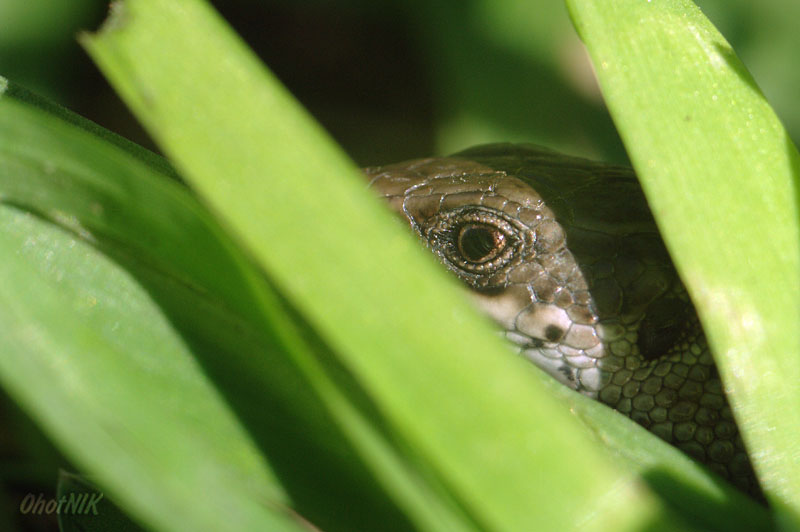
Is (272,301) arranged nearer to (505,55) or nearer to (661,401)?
(661,401)

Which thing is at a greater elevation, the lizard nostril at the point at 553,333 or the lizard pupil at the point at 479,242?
the lizard pupil at the point at 479,242

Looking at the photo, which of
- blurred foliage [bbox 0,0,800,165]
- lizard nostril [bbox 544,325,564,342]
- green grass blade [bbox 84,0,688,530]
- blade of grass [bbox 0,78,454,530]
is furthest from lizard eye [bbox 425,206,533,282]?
blurred foliage [bbox 0,0,800,165]

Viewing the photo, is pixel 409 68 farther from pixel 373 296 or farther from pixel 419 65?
pixel 373 296

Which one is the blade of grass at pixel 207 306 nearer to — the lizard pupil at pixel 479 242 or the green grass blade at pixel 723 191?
the green grass blade at pixel 723 191

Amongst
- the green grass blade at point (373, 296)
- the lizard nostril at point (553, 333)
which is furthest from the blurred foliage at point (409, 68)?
the green grass blade at point (373, 296)

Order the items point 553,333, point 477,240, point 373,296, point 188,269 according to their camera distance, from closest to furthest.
Answer: point 373,296
point 188,269
point 553,333
point 477,240

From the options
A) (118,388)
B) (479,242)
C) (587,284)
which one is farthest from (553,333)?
(118,388)
